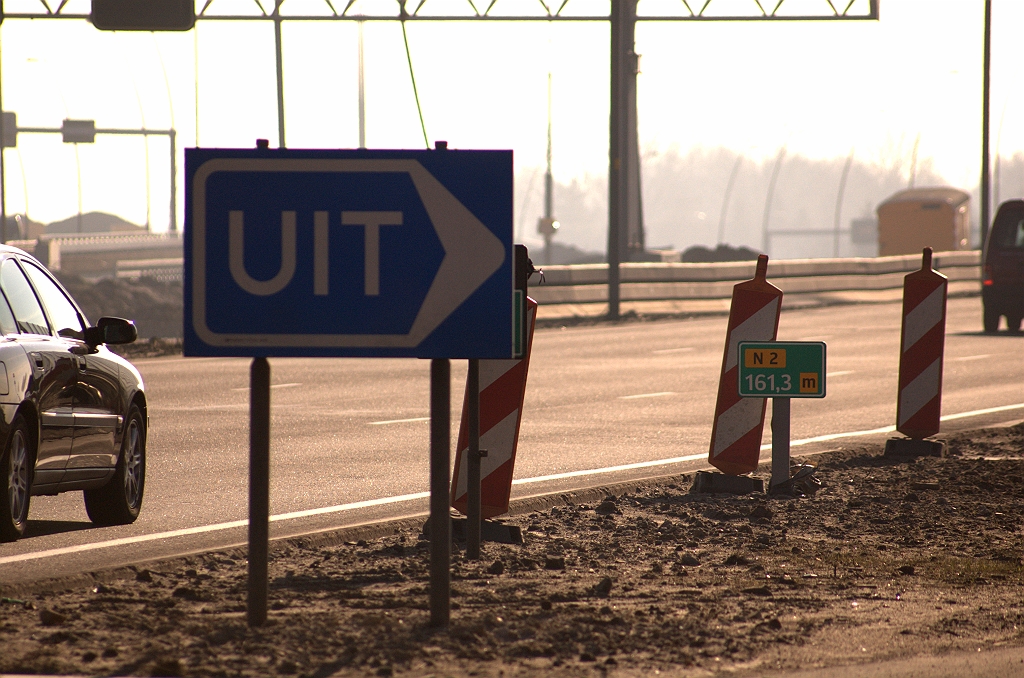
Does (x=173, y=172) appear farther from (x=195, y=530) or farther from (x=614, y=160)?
(x=195, y=530)

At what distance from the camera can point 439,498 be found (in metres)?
5.50

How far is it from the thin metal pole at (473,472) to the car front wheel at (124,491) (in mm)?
2310

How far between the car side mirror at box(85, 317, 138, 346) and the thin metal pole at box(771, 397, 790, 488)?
12.0 feet

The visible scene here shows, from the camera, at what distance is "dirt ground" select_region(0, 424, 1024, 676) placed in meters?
5.19

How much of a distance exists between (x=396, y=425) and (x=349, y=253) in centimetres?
850

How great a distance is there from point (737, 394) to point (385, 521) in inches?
93.5

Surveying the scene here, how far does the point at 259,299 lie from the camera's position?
5492mm

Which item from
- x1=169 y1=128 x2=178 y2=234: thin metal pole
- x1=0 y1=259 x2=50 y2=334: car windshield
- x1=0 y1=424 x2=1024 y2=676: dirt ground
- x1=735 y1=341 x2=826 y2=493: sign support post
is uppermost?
x1=169 y1=128 x2=178 y2=234: thin metal pole

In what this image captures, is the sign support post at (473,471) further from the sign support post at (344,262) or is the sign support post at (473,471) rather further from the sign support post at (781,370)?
the sign support post at (781,370)

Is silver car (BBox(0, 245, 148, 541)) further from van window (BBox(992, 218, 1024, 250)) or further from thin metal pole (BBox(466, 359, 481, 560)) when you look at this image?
van window (BBox(992, 218, 1024, 250))

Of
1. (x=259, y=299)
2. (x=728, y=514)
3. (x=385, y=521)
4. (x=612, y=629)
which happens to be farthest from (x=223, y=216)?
(x=728, y=514)

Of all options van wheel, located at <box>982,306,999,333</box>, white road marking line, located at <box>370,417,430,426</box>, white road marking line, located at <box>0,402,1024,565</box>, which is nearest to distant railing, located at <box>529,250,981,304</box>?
van wheel, located at <box>982,306,999,333</box>

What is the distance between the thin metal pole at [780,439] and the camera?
29.8ft

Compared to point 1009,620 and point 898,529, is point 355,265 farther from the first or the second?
point 898,529
